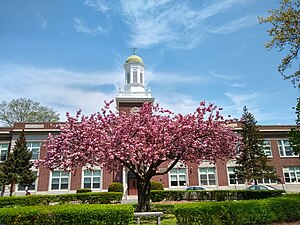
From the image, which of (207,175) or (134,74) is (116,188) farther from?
(134,74)

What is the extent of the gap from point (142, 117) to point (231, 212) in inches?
255

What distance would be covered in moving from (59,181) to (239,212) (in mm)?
23804

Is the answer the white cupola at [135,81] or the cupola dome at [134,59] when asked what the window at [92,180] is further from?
the cupola dome at [134,59]

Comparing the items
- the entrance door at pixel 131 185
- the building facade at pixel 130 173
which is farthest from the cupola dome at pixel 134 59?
the entrance door at pixel 131 185

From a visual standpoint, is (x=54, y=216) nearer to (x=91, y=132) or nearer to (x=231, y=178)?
(x=91, y=132)

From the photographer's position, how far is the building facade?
27906 millimetres

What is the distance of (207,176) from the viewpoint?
3005 cm

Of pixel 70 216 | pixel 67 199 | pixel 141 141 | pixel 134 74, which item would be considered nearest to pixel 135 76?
pixel 134 74

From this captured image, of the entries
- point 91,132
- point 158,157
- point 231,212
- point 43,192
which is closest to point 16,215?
point 91,132

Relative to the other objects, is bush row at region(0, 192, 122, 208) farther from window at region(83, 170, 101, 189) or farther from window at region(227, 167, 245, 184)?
window at region(227, 167, 245, 184)

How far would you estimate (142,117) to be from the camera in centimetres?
1327

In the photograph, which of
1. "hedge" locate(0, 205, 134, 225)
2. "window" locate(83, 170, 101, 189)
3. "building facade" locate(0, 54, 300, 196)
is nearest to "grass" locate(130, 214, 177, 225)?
"hedge" locate(0, 205, 134, 225)

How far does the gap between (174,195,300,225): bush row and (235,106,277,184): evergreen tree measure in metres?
15.9

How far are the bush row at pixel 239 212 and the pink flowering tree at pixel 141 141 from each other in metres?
3.58
